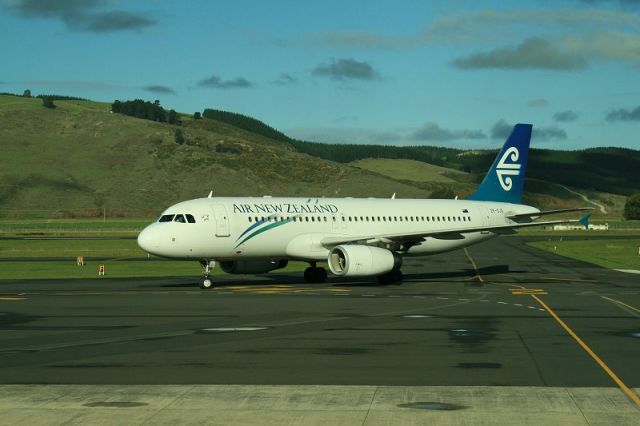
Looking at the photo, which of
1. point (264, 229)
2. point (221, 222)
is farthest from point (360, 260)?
point (221, 222)

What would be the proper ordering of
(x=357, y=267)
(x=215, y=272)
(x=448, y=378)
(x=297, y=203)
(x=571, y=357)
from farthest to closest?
(x=215, y=272) → (x=297, y=203) → (x=357, y=267) → (x=571, y=357) → (x=448, y=378)

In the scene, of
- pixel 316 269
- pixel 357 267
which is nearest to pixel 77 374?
pixel 357 267

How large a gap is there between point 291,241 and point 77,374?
1142 inches

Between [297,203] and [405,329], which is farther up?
[297,203]

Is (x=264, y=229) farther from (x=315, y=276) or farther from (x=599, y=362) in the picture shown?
(x=599, y=362)

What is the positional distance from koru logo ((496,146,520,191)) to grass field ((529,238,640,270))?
330 inches

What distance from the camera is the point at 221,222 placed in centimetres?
4694

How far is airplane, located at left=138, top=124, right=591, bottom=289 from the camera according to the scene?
46.4 meters

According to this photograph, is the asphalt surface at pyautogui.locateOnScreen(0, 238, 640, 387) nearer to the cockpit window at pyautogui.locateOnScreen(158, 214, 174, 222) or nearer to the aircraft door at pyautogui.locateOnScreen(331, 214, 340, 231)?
the cockpit window at pyautogui.locateOnScreen(158, 214, 174, 222)

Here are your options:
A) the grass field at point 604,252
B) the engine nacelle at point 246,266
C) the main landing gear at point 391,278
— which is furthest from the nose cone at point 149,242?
the grass field at point 604,252

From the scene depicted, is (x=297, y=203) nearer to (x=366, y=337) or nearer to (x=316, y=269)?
(x=316, y=269)

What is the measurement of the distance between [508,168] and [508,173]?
310 mm

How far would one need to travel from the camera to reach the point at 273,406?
1708 centimetres

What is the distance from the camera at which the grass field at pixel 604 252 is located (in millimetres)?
67000
